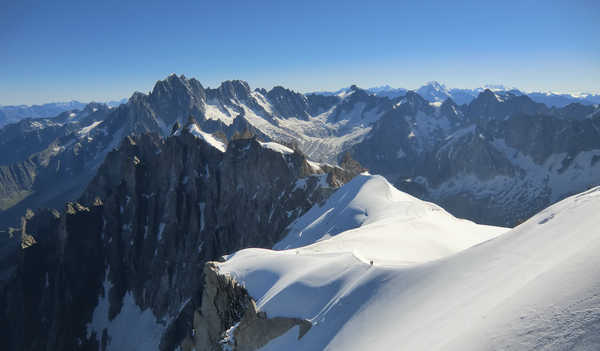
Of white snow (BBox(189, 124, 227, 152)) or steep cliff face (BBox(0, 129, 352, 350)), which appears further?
white snow (BBox(189, 124, 227, 152))

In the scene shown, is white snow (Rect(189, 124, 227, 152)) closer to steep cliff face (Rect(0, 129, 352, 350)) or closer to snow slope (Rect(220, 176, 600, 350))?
steep cliff face (Rect(0, 129, 352, 350))

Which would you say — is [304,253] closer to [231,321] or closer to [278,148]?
[231,321]

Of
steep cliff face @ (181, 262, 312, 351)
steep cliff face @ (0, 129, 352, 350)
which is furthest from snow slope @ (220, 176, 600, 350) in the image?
steep cliff face @ (0, 129, 352, 350)

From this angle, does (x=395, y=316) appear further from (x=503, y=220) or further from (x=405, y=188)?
(x=405, y=188)

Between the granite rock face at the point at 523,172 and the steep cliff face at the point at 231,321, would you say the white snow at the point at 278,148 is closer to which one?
the steep cliff face at the point at 231,321

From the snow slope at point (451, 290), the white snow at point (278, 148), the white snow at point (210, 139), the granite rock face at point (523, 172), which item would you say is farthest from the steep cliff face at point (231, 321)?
the granite rock face at point (523, 172)

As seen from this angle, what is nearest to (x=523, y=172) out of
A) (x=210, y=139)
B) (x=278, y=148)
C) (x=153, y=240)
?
(x=278, y=148)
